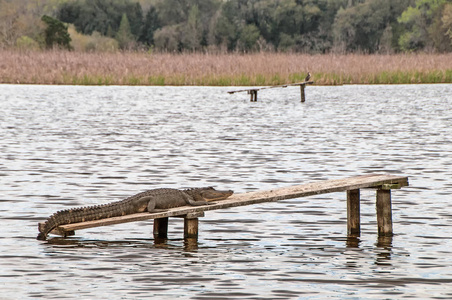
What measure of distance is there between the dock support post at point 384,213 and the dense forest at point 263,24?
69580 millimetres

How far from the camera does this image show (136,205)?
37.5 ft

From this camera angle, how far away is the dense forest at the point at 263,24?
87.2 m

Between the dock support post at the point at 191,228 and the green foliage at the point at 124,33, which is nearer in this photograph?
the dock support post at the point at 191,228

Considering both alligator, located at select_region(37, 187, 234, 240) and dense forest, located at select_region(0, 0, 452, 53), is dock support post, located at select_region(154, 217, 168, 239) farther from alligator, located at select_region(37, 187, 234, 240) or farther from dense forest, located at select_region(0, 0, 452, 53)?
dense forest, located at select_region(0, 0, 452, 53)

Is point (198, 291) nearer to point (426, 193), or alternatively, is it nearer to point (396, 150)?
point (426, 193)

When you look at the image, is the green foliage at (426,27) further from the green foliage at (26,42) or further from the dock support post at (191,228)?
the dock support post at (191,228)

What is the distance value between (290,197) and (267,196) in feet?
0.90

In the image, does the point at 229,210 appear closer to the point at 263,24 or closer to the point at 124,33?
the point at 124,33

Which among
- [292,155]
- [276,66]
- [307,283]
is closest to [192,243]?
[307,283]

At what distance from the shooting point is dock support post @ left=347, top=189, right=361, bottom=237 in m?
12.1

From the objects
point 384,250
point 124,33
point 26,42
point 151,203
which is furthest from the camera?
point 124,33

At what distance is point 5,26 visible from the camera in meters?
71.9

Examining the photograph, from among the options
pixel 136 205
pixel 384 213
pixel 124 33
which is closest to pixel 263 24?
pixel 124 33

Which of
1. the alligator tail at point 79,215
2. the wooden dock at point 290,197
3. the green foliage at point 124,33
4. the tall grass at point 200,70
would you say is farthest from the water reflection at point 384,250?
the green foliage at point 124,33
